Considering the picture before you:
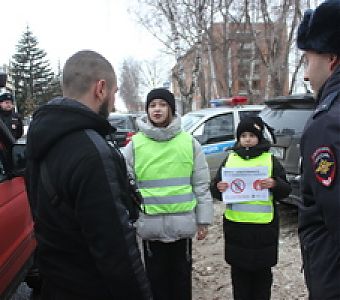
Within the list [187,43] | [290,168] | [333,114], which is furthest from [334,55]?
[187,43]

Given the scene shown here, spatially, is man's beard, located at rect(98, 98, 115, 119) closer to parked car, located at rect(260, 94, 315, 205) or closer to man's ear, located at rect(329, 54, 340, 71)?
man's ear, located at rect(329, 54, 340, 71)

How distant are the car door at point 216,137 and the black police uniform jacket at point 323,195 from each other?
6.42m

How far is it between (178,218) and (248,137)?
2.84ft

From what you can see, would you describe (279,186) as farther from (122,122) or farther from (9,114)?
(122,122)

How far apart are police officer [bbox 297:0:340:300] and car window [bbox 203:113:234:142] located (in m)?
6.60

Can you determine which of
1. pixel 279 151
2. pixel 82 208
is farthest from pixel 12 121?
pixel 82 208

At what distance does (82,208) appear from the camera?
1.77 m

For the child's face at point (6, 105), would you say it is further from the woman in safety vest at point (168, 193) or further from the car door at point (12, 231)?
the woman in safety vest at point (168, 193)

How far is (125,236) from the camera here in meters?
1.82

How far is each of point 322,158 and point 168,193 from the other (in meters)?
1.92

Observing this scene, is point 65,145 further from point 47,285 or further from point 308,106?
point 308,106

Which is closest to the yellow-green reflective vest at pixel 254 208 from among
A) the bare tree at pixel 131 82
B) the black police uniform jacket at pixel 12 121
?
the black police uniform jacket at pixel 12 121

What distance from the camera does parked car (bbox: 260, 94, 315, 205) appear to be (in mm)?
5773

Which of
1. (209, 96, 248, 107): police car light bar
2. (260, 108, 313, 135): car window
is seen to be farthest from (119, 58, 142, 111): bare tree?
(260, 108, 313, 135): car window
